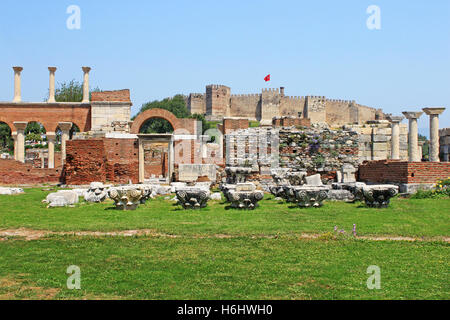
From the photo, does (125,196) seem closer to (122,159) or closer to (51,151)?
(122,159)

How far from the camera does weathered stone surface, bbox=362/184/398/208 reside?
10734 mm

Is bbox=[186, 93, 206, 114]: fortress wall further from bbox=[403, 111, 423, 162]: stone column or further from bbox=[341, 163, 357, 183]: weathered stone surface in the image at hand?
bbox=[341, 163, 357, 183]: weathered stone surface

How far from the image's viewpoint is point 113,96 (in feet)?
96.3

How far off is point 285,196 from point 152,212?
3659 millimetres

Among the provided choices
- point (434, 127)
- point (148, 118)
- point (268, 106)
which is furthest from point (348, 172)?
point (268, 106)

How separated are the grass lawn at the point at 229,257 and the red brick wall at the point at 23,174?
1331 centimetres

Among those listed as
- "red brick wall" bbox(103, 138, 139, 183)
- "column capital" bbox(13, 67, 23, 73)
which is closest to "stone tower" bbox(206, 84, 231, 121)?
"column capital" bbox(13, 67, 23, 73)

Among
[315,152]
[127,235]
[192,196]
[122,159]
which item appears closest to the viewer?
[127,235]

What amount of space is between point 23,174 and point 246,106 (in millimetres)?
59757

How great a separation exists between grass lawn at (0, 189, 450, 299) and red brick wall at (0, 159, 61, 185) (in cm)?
1331

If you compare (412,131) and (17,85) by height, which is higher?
(17,85)

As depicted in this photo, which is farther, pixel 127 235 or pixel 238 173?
pixel 238 173
